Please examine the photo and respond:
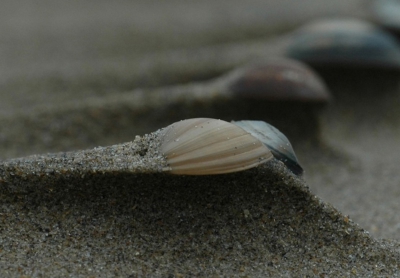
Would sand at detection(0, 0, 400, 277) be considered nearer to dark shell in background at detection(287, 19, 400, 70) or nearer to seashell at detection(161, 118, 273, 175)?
seashell at detection(161, 118, 273, 175)

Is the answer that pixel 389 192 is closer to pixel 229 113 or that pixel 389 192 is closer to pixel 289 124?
pixel 289 124

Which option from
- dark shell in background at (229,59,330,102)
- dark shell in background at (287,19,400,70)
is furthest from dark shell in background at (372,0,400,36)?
dark shell in background at (229,59,330,102)

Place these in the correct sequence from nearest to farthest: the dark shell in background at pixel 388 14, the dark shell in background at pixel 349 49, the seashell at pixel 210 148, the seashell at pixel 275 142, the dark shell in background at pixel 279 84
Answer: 1. the seashell at pixel 210 148
2. the seashell at pixel 275 142
3. the dark shell in background at pixel 279 84
4. the dark shell in background at pixel 349 49
5. the dark shell in background at pixel 388 14

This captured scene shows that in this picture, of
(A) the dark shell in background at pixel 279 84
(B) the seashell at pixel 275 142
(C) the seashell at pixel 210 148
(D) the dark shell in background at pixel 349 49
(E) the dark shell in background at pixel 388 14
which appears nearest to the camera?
(C) the seashell at pixel 210 148

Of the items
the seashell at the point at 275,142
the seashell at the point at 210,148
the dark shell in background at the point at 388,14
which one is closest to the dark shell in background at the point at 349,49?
the dark shell in background at the point at 388,14

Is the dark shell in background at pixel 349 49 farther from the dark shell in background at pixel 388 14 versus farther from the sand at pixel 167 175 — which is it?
the dark shell in background at pixel 388 14

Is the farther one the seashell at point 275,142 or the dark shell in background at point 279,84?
the dark shell in background at point 279,84

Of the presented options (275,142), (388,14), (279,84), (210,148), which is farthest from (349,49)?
(210,148)

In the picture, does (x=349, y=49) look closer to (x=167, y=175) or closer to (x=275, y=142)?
(x=275, y=142)
